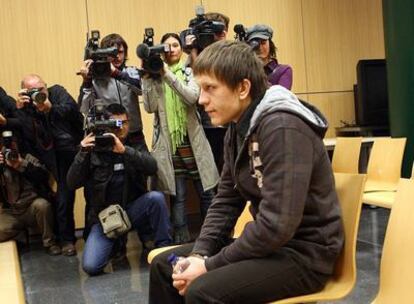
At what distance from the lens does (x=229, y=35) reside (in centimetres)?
475

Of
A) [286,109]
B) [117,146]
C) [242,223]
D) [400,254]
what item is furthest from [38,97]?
[400,254]

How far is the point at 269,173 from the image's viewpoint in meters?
1.32

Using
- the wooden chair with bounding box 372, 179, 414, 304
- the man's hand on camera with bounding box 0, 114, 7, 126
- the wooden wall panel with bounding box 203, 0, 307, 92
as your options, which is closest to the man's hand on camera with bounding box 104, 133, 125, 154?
the man's hand on camera with bounding box 0, 114, 7, 126

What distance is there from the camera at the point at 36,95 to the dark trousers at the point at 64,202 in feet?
1.43

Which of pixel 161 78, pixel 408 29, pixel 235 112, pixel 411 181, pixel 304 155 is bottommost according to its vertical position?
pixel 411 181

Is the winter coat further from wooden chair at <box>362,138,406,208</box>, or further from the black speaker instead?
the black speaker

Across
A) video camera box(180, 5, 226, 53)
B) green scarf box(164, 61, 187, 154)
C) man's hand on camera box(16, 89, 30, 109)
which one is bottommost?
Answer: green scarf box(164, 61, 187, 154)

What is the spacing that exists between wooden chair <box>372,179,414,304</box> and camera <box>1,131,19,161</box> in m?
2.83

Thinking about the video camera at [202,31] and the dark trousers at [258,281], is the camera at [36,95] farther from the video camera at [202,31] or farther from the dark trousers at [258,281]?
the dark trousers at [258,281]

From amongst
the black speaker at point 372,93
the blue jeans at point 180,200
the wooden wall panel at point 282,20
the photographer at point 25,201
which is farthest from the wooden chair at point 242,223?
the black speaker at point 372,93

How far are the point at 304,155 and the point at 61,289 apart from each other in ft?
6.58

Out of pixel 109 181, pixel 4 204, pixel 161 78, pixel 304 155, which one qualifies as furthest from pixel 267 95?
pixel 4 204

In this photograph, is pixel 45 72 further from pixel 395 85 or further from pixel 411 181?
pixel 411 181

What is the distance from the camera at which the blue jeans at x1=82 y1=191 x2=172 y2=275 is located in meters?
3.00
